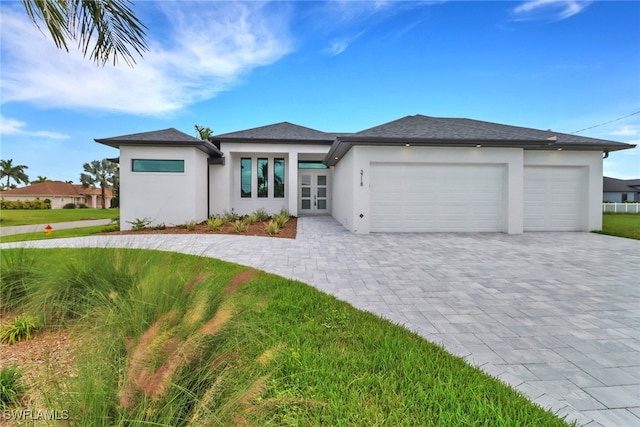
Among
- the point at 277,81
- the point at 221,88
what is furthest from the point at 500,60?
the point at 221,88

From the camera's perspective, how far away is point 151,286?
2.39 meters

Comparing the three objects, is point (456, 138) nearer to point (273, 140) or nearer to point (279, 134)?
point (273, 140)

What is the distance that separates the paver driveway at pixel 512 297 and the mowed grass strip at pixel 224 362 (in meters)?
0.48

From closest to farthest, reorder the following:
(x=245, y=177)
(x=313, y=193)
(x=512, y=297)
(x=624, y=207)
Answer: (x=512, y=297) → (x=245, y=177) → (x=313, y=193) → (x=624, y=207)

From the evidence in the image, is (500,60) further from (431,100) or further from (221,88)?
(221,88)

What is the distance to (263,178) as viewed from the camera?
17.1 meters

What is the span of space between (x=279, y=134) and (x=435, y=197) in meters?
9.69

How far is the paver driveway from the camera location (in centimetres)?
246

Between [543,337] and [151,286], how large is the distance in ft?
13.6

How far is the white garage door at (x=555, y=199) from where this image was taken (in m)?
11.5

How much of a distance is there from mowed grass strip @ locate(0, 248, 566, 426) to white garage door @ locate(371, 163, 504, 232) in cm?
783

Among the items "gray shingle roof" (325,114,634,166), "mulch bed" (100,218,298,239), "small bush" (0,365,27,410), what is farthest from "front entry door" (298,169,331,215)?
"small bush" (0,365,27,410)

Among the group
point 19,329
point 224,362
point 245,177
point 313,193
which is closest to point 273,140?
point 245,177

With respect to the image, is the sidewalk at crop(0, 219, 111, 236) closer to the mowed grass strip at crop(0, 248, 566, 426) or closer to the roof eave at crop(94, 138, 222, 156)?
the mowed grass strip at crop(0, 248, 566, 426)
